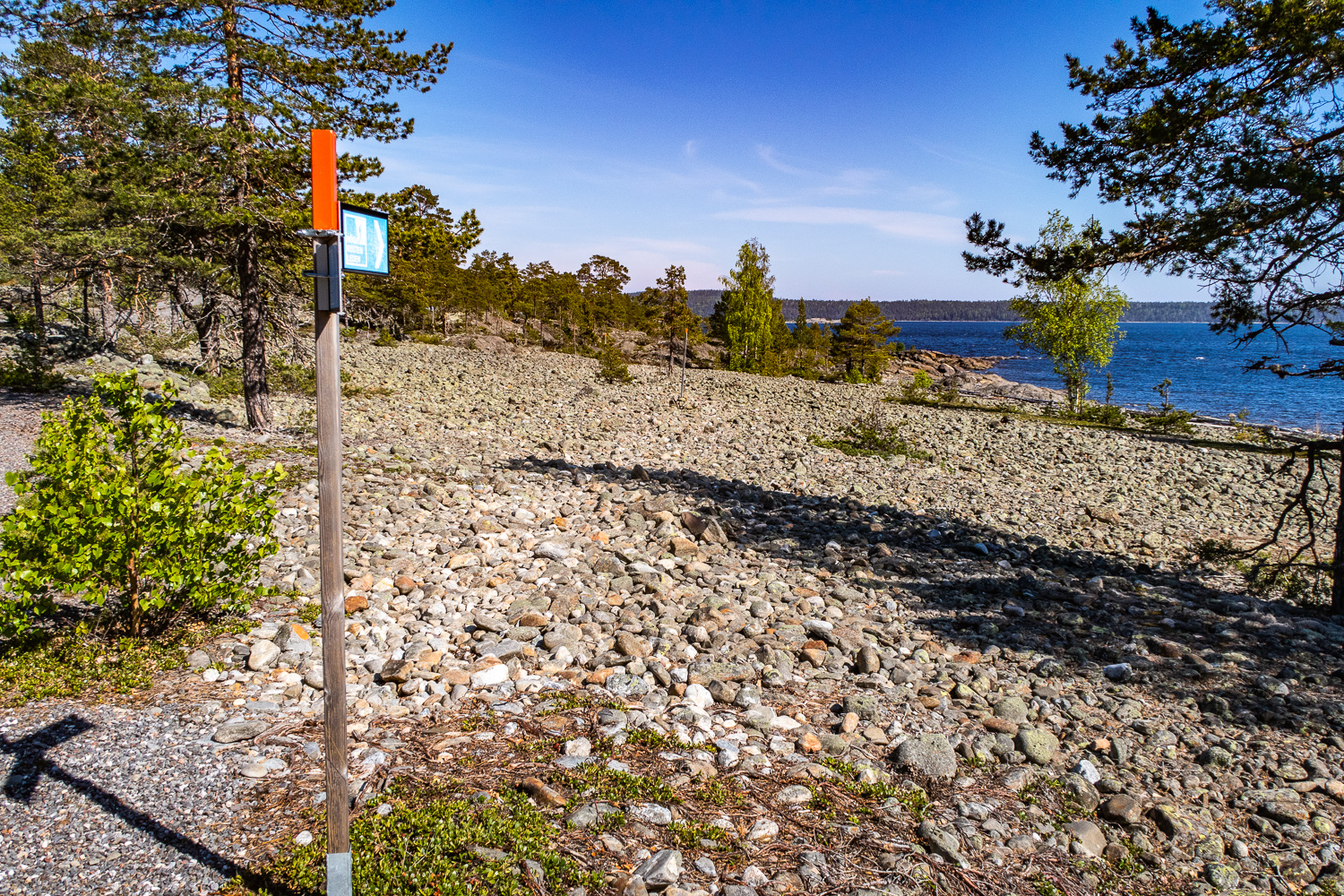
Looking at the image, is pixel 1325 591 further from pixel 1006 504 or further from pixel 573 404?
pixel 573 404

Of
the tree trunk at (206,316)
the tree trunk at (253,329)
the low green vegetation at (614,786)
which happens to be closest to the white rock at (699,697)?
the low green vegetation at (614,786)

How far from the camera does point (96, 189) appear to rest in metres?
10.4

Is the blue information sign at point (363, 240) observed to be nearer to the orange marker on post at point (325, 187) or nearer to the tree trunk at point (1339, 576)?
the orange marker on post at point (325, 187)

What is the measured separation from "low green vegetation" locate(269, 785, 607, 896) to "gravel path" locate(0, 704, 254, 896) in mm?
494

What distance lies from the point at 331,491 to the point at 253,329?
37.3ft

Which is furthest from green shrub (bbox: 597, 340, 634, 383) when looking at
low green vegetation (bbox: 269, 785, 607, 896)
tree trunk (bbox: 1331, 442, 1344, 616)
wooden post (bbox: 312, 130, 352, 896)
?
wooden post (bbox: 312, 130, 352, 896)

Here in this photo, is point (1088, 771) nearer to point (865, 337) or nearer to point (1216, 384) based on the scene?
point (865, 337)

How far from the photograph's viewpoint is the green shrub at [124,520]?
14.2ft

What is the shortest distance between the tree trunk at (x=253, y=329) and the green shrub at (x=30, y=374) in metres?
7.27

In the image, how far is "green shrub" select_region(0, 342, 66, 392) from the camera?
15992 millimetres

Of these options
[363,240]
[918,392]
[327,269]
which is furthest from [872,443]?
[327,269]

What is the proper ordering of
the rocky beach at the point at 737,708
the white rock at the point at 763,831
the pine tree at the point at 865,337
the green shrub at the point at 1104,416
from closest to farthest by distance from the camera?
the rocky beach at the point at 737,708 → the white rock at the point at 763,831 → the green shrub at the point at 1104,416 → the pine tree at the point at 865,337

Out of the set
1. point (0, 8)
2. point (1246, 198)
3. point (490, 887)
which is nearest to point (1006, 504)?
point (1246, 198)

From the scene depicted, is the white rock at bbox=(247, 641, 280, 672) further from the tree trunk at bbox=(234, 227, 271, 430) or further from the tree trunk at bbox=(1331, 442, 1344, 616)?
the tree trunk at bbox=(1331, 442, 1344, 616)
